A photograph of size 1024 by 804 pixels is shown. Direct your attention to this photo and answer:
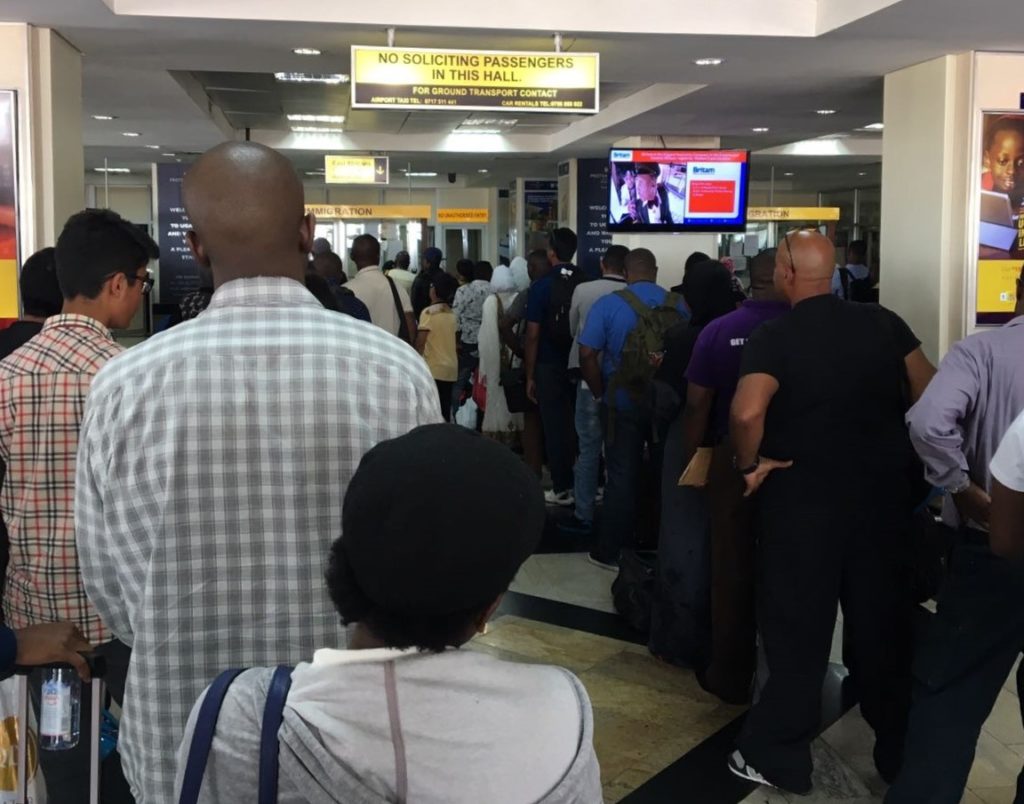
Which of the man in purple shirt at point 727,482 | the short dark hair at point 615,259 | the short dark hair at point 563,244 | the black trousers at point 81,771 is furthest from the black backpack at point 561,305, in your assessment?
the black trousers at point 81,771

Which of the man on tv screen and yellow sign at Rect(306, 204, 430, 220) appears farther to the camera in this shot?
yellow sign at Rect(306, 204, 430, 220)

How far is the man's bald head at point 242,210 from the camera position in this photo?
159cm

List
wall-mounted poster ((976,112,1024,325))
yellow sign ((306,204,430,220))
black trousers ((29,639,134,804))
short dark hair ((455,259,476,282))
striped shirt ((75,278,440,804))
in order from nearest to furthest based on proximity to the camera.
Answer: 1. striped shirt ((75,278,440,804))
2. black trousers ((29,639,134,804))
3. wall-mounted poster ((976,112,1024,325))
4. short dark hair ((455,259,476,282))
5. yellow sign ((306,204,430,220))

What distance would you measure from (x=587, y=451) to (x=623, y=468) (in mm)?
930

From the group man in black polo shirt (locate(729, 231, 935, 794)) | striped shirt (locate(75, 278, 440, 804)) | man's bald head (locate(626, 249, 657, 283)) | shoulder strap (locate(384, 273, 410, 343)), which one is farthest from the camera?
shoulder strap (locate(384, 273, 410, 343))

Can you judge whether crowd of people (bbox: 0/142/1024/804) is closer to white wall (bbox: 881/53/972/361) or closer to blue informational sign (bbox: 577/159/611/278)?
white wall (bbox: 881/53/972/361)

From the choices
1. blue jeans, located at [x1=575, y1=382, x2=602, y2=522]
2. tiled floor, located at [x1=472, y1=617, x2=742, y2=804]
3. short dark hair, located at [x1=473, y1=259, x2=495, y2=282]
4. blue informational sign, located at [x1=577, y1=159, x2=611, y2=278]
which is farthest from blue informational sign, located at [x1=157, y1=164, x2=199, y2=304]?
tiled floor, located at [x1=472, y1=617, x2=742, y2=804]

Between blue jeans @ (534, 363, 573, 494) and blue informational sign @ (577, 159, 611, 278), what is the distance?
22.2 feet

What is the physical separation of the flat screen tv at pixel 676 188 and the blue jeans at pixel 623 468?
431cm

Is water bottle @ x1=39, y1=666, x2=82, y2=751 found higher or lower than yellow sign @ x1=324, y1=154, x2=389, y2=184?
lower

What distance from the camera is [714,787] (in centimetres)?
337

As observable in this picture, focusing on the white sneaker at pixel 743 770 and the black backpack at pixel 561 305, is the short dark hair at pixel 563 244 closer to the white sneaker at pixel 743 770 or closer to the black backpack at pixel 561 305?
the black backpack at pixel 561 305

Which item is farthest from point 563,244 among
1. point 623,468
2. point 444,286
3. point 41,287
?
point 41,287

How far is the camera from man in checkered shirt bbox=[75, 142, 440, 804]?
1.56 metres
